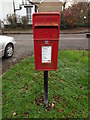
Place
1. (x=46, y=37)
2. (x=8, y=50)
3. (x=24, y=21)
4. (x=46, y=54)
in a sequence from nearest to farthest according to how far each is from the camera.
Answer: (x=46, y=37), (x=46, y=54), (x=8, y=50), (x=24, y=21)

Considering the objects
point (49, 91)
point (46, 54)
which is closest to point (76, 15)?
point (49, 91)

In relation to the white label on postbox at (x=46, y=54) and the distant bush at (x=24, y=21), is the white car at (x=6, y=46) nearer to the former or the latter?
the white label on postbox at (x=46, y=54)

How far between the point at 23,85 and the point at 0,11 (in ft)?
46.0

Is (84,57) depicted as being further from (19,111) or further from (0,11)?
(0,11)

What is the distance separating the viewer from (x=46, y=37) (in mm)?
2264

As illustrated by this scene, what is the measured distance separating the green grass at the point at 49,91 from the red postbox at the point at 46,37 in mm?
940

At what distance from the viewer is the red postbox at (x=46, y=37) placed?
86.4 inches

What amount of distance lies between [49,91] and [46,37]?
1568 mm

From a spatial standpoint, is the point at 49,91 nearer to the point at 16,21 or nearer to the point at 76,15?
the point at 76,15

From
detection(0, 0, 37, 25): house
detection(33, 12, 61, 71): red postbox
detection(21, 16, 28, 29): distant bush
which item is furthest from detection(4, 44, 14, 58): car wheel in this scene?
detection(0, 0, 37, 25): house

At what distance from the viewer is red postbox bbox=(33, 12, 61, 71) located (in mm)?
2196

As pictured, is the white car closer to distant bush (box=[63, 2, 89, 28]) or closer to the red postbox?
the red postbox

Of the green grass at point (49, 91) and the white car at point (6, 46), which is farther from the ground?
the white car at point (6, 46)

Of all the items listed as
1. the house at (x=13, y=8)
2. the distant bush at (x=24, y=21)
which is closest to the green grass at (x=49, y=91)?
the distant bush at (x=24, y=21)
